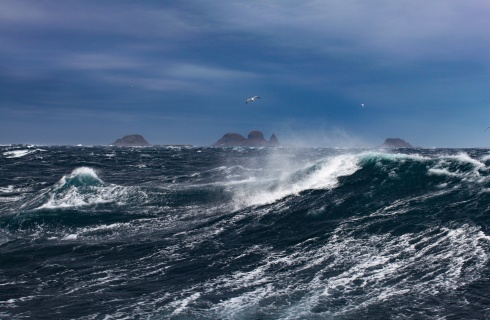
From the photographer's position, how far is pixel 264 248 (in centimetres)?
2033

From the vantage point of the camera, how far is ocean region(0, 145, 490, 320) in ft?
44.4

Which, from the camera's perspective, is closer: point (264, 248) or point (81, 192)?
point (264, 248)

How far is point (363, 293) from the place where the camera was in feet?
46.4

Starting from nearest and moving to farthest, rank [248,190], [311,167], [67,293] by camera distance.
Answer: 1. [67,293]
2. [248,190]
3. [311,167]

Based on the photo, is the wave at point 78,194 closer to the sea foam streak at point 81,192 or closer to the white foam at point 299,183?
the sea foam streak at point 81,192

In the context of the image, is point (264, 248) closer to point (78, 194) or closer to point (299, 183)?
point (299, 183)

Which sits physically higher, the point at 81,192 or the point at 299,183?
the point at 81,192

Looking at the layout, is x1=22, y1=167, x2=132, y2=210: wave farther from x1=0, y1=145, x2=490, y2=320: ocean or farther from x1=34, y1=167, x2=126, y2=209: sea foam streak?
x1=0, y1=145, x2=490, y2=320: ocean

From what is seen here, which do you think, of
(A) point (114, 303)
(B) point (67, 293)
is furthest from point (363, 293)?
(B) point (67, 293)

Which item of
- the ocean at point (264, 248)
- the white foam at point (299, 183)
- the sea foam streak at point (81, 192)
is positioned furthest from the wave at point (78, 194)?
the white foam at point (299, 183)

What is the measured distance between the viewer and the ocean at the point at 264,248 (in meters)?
13.5

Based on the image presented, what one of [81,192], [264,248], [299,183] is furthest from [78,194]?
[264,248]

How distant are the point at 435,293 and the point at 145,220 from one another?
1787cm

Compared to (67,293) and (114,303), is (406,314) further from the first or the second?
(67,293)
